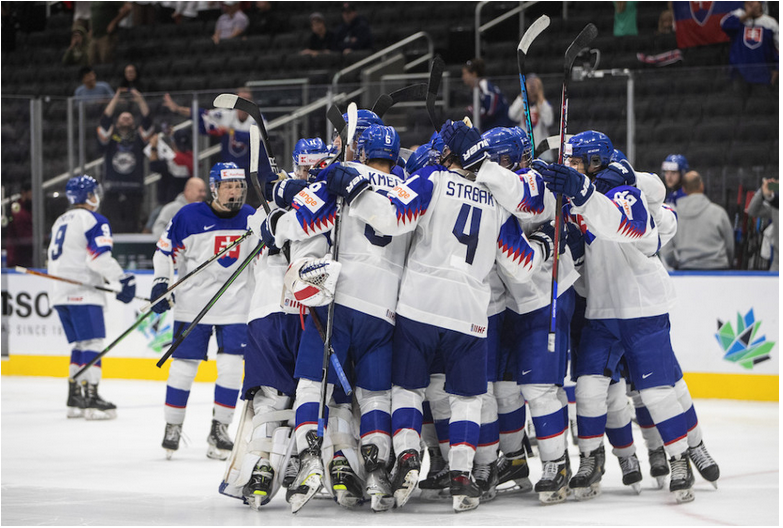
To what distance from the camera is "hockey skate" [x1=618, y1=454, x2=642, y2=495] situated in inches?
175

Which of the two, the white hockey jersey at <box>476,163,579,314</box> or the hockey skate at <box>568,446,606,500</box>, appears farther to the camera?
the hockey skate at <box>568,446,606,500</box>

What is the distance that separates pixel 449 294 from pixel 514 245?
338 millimetres

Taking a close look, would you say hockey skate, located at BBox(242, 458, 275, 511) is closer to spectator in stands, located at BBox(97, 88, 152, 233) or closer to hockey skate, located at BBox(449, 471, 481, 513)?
hockey skate, located at BBox(449, 471, 481, 513)

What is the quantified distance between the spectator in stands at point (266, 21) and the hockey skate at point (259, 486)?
923 cm

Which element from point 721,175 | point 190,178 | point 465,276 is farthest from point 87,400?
point 721,175

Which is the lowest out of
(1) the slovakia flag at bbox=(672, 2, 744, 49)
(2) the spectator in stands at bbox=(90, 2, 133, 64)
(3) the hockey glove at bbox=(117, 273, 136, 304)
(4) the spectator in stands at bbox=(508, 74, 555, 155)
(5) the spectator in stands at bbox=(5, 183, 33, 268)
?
(3) the hockey glove at bbox=(117, 273, 136, 304)

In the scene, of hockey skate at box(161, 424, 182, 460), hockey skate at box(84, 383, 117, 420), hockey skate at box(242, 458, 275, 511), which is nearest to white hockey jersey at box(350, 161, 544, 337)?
hockey skate at box(242, 458, 275, 511)

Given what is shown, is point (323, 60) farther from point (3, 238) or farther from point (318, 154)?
point (318, 154)

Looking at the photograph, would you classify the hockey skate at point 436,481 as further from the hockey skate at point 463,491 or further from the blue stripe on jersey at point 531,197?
the blue stripe on jersey at point 531,197

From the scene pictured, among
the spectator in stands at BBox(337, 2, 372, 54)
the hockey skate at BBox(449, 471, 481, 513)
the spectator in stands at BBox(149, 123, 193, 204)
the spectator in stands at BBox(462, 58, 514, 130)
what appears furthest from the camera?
the spectator in stands at BBox(337, 2, 372, 54)

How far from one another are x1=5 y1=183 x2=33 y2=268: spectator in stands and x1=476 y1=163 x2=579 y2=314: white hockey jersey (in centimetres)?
622

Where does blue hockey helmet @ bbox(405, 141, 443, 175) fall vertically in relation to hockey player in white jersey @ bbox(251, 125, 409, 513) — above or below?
above

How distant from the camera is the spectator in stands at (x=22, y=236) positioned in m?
9.47

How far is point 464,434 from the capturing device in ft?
13.1
